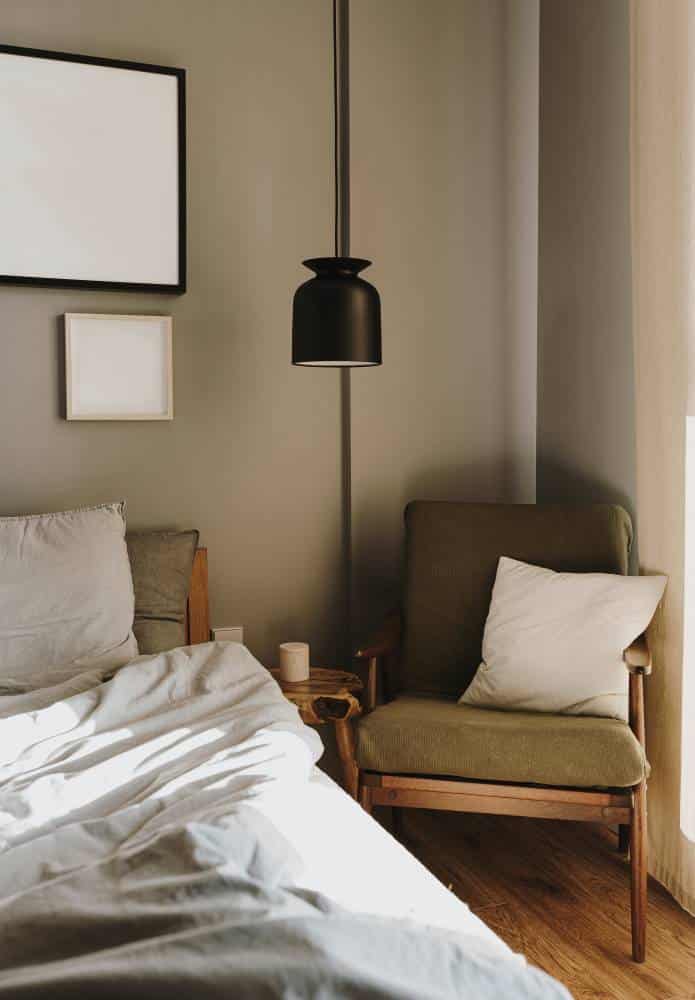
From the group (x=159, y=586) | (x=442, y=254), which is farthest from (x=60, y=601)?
(x=442, y=254)

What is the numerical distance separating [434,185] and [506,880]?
89.0 inches

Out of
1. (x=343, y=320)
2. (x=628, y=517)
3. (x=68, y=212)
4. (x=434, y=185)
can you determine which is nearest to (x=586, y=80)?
(x=434, y=185)

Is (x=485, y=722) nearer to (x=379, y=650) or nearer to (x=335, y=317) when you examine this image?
(x=379, y=650)

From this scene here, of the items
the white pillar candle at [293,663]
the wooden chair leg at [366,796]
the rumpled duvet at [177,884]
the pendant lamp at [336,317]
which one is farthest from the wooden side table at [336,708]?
the pendant lamp at [336,317]

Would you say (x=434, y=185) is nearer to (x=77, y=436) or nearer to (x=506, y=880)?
(x=77, y=436)

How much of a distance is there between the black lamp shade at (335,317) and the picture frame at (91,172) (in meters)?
0.54

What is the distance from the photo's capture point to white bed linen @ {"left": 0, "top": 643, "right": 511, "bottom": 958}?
140cm

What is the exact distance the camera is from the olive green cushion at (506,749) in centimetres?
229

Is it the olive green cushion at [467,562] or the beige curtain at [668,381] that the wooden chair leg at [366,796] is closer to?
the olive green cushion at [467,562]

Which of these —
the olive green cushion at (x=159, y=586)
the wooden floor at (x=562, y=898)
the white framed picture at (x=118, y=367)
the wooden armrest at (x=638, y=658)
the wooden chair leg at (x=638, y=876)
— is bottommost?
the wooden floor at (x=562, y=898)

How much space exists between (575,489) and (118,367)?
1556mm

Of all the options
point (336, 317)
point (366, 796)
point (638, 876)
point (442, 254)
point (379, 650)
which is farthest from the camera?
point (442, 254)

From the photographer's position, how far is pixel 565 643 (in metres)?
2.57

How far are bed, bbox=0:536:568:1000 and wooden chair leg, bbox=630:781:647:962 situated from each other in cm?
87
